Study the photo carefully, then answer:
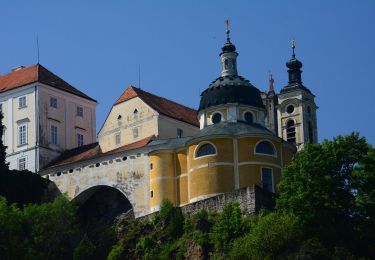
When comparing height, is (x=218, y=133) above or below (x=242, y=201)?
above

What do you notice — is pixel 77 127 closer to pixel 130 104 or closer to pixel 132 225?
pixel 130 104

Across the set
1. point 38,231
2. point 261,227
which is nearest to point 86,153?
point 38,231

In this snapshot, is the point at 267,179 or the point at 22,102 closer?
the point at 267,179

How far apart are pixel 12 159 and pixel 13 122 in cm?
287

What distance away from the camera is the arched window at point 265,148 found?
252 ft

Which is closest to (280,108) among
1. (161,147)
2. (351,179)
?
(161,147)

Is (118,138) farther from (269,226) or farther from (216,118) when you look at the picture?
(269,226)

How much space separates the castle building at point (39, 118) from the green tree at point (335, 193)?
2606cm

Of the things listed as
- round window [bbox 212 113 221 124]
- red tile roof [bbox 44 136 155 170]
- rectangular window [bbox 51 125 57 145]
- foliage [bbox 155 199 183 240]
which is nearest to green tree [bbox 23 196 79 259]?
foliage [bbox 155 199 183 240]

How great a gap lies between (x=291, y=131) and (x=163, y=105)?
55.2ft

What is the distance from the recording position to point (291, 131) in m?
99.9

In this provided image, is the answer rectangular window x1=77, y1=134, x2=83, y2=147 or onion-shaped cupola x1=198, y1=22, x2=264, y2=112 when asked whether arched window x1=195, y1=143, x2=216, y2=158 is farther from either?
rectangular window x1=77, y1=134, x2=83, y2=147

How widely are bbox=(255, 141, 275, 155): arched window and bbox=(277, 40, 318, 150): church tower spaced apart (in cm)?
2114

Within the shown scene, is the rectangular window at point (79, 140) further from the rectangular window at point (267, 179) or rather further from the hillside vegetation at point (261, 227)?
the rectangular window at point (267, 179)
